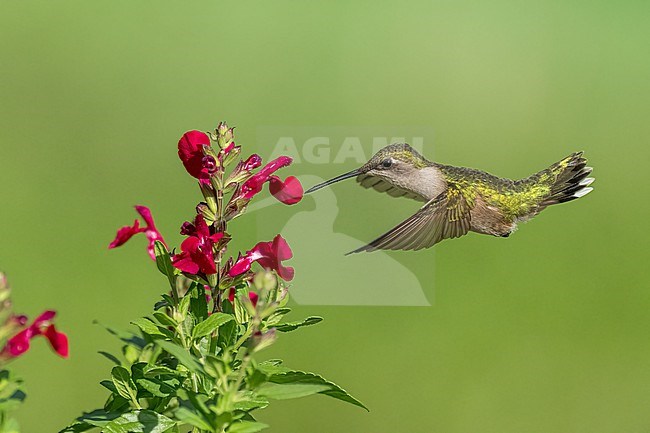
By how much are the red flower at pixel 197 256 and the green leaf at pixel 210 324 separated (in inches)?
2.0

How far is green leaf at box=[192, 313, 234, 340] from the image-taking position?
688 mm

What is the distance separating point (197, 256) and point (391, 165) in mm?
493

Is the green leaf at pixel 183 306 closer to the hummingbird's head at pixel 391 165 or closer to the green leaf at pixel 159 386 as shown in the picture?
the green leaf at pixel 159 386

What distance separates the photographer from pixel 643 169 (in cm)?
305

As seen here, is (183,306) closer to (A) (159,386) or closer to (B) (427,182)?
(A) (159,386)

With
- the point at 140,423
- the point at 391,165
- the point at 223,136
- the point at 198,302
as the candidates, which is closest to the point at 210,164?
the point at 223,136

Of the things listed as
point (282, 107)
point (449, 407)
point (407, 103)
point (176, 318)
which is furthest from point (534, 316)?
point (176, 318)

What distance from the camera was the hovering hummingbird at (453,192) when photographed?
1137mm

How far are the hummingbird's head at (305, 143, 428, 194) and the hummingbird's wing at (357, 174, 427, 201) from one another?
2 cm

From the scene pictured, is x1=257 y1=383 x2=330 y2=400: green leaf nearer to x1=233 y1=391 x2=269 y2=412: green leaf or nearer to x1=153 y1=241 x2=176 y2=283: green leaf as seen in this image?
x1=233 y1=391 x2=269 y2=412: green leaf

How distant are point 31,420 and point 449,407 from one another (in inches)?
49.0

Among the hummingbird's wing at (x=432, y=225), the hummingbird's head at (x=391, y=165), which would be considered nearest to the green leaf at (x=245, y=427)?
the hummingbird's wing at (x=432, y=225)

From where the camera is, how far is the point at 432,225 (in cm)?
117

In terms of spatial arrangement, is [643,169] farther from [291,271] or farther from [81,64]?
[291,271]
